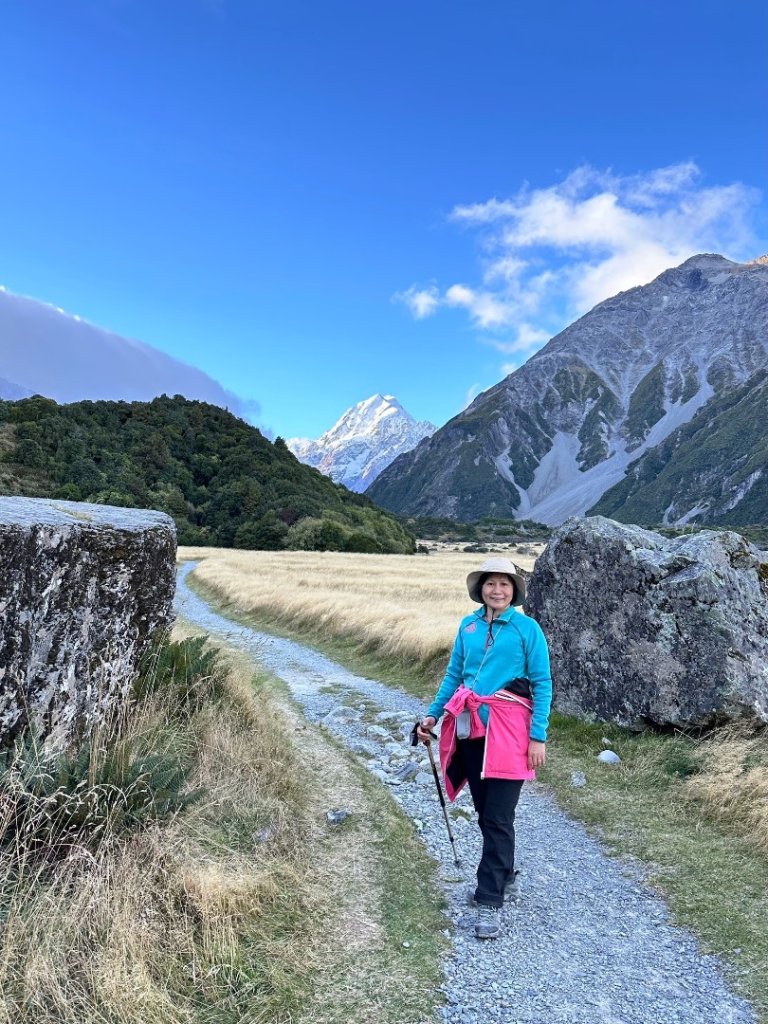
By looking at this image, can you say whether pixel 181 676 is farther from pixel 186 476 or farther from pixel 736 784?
pixel 186 476

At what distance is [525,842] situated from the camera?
596cm

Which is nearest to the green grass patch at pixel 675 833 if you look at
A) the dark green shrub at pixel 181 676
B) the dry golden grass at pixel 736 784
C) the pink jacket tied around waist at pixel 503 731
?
the dry golden grass at pixel 736 784

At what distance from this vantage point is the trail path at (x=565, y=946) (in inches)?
141

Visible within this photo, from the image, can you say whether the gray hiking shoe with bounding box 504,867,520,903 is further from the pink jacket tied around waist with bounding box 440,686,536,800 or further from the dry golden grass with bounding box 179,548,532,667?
the dry golden grass with bounding box 179,548,532,667

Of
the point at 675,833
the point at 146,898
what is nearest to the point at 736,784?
the point at 675,833

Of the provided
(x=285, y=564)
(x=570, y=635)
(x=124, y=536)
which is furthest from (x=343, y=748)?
(x=285, y=564)

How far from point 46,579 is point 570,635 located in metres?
7.82

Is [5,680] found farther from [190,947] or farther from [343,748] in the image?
[343,748]

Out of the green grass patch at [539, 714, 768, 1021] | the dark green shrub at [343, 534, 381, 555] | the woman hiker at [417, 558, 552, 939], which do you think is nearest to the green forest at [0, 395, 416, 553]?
the dark green shrub at [343, 534, 381, 555]

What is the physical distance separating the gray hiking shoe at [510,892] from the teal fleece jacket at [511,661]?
4.55 ft

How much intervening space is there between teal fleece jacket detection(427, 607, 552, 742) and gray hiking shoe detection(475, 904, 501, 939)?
4.43 feet

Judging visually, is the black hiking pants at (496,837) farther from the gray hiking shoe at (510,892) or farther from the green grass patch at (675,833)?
the green grass patch at (675,833)

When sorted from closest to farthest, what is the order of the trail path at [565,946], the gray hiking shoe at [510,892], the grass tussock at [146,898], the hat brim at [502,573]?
1. the grass tussock at [146,898]
2. the trail path at [565,946]
3. the gray hiking shoe at [510,892]
4. the hat brim at [502,573]

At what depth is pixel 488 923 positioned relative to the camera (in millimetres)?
4363
